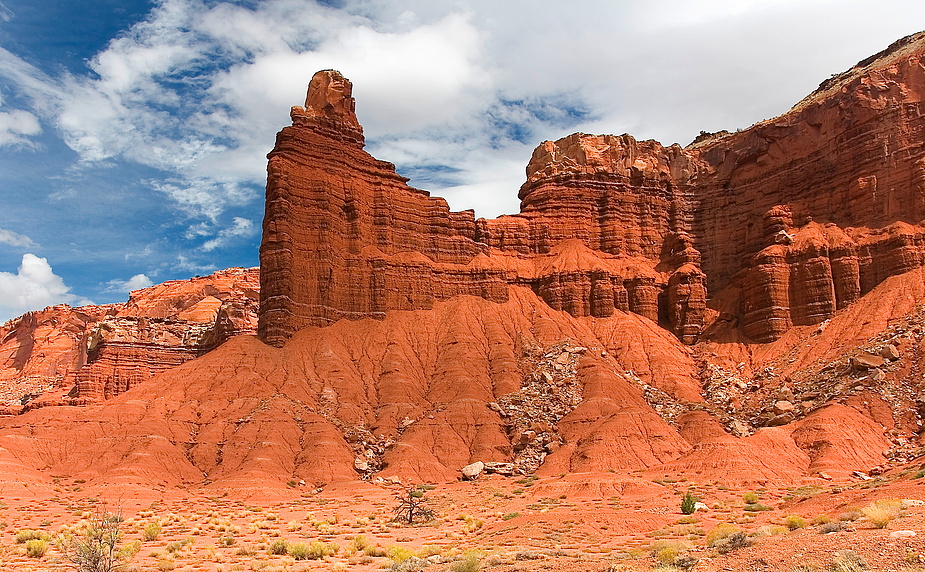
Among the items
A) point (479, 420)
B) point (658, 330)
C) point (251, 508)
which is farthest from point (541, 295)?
point (251, 508)

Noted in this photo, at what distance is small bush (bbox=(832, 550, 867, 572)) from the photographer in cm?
1399

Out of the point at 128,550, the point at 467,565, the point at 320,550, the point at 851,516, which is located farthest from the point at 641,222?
the point at 467,565

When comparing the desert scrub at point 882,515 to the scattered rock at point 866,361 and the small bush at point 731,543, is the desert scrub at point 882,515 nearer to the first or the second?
the small bush at point 731,543

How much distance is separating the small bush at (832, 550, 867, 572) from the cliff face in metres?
57.7

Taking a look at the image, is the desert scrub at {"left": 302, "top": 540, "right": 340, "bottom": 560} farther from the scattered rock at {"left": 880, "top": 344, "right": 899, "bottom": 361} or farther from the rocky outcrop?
the scattered rock at {"left": 880, "top": 344, "right": 899, "bottom": 361}

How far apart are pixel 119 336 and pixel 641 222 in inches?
2216

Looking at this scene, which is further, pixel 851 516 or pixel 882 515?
pixel 851 516

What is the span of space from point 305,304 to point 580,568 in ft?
176

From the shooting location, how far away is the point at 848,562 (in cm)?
1426

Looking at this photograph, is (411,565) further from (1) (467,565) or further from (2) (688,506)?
(2) (688,506)

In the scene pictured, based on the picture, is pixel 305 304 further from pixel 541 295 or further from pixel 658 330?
pixel 658 330

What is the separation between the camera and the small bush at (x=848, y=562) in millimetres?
13993

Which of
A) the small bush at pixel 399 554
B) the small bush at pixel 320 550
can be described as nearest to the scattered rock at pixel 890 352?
the small bush at pixel 399 554

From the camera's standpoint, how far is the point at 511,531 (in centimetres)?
3069
